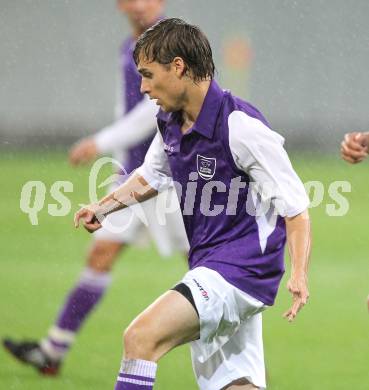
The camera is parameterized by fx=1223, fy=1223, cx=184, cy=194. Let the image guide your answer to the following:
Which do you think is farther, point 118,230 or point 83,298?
point 118,230

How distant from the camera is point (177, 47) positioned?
4.87m

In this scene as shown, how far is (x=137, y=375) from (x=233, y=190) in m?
0.87

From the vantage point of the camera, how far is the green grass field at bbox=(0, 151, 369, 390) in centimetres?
692

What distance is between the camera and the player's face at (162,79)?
486 centimetres

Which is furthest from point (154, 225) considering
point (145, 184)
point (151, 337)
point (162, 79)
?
point (151, 337)

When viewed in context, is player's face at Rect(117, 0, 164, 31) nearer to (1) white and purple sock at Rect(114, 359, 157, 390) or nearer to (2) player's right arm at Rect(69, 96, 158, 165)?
(2) player's right arm at Rect(69, 96, 158, 165)

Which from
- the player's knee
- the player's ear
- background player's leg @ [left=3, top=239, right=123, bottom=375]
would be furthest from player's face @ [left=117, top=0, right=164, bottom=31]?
the player's knee

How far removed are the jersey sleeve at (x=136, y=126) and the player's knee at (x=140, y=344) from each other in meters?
2.89

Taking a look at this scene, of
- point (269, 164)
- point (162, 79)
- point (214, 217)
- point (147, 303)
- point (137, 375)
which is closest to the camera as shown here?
point (137, 375)

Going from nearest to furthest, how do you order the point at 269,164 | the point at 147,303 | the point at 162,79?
the point at 269,164, the point at 162,79, the point at 147,303

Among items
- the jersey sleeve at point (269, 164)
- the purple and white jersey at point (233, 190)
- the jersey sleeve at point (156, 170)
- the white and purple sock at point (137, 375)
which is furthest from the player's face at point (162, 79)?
the white and purple sock at point (137, 375)

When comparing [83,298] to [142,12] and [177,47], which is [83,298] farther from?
[177,47]

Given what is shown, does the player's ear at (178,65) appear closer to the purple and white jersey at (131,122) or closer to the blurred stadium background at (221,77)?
the purple and white jersey at (131,122)

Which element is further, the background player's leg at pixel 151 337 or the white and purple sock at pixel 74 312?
the white and purple sock at pixel 74 312
